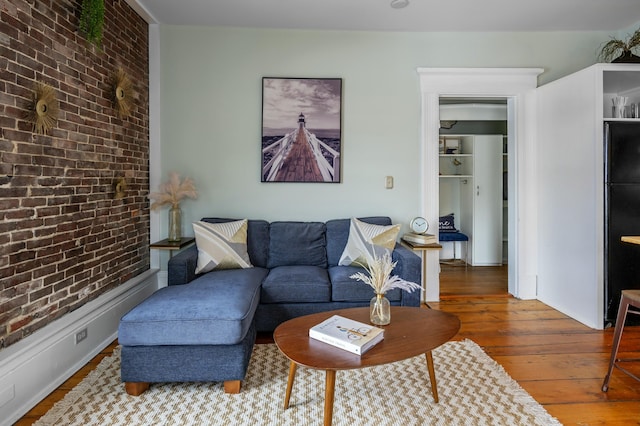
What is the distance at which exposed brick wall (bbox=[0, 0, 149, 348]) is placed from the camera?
1927 millimetres

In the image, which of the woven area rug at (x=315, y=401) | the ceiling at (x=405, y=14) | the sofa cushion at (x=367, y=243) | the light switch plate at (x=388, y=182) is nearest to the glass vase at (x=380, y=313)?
the woven area rug at (x=315, y=401)

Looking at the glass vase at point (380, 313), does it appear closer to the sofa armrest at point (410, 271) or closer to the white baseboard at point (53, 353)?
the sofa armrest at point (410, 271)

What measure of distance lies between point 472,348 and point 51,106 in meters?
3.10

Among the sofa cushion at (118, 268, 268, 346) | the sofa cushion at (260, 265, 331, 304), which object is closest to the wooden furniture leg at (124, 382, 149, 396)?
the sofa cushion at (118, 268, 268, 346)

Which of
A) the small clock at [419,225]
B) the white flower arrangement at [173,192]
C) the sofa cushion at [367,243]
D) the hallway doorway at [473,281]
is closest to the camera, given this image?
the sofa cushion at [367,243]

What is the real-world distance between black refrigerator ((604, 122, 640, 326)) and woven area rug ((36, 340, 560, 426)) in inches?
58.4

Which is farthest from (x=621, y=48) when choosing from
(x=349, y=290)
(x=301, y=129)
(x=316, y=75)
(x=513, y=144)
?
(x=349, y=290)

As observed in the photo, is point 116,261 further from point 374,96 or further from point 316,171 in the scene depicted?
point 374,96

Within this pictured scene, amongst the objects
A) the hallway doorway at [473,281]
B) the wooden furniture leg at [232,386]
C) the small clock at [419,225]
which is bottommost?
the wooden furniture leg at [232,386]

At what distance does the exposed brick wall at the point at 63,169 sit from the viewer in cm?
193

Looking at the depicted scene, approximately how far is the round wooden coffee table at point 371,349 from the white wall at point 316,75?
1781 millimetres

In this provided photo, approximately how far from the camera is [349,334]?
1.76 metres

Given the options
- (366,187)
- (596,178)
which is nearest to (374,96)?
(366,187)

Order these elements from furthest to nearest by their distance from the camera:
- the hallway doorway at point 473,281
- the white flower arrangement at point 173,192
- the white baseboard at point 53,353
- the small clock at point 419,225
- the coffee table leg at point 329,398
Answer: the hallway doorway at point 473,281 → the small clock at point 419,225 → the white flower arrangement at point 173,192 → the white baseboard at point 53,353 → the coffee table leg at point 329,398
